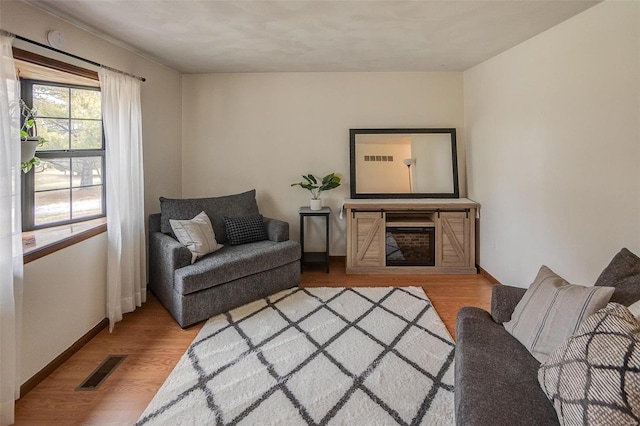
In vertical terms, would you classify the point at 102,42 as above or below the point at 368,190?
above

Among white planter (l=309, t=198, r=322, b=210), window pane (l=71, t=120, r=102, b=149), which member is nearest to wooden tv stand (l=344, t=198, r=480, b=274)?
white planter (l=309, t=198, r=322, b=210)

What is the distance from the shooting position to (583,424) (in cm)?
97

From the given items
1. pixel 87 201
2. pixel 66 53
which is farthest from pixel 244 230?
pixel 66 53

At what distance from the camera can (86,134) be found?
275 cm

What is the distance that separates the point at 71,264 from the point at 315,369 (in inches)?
73.9

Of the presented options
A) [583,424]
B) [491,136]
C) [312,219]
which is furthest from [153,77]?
[583,424]

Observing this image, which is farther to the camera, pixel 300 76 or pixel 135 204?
pixel 300 76

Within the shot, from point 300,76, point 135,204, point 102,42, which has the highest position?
point 300,76

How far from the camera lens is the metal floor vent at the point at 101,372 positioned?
1968mm

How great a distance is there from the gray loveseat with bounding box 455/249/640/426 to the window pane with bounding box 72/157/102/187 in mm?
3099

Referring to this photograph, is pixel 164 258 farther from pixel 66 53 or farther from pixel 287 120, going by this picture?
pixel 287 120

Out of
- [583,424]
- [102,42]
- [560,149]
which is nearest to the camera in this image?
[583,424]

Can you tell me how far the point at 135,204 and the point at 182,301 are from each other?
1.01m

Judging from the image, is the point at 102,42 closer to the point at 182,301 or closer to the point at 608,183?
the point at 182,301
